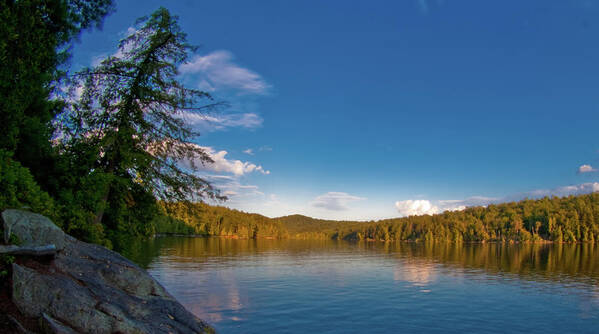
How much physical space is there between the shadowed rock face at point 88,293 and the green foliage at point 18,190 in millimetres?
1182

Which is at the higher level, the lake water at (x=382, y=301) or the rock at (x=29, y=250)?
the rock at (x=29, y=250)

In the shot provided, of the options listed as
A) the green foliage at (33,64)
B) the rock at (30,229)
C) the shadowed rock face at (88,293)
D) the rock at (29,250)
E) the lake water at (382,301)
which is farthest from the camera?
the lake water at (382,301)

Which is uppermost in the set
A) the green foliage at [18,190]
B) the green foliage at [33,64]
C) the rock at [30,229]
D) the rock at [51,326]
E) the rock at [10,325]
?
the green foliage at [33,64]

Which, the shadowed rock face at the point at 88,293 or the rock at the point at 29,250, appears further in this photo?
the rock at the point at 29,250

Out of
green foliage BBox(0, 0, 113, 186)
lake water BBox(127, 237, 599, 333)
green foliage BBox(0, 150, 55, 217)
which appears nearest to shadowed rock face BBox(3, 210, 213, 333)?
green foliage BBox(0, 150, 55, 217)

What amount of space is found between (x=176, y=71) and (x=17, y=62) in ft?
28.3

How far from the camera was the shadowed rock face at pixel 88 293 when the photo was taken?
33.8ft

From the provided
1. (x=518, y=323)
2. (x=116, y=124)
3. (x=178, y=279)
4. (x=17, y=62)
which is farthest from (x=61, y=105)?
(x=518, y=323)

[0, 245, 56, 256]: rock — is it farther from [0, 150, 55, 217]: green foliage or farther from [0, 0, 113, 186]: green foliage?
[0, 0, 113, 186]: green foliage

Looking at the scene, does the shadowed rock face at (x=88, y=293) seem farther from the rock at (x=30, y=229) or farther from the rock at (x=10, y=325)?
the rock at (x=10, y=325)

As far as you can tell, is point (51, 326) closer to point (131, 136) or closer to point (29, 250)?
point (29, 250)

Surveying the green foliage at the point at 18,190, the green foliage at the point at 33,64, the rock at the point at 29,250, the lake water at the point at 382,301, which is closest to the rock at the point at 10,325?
the rock at the point at 29,250

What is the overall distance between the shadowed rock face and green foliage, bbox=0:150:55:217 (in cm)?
118

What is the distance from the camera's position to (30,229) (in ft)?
39.1
